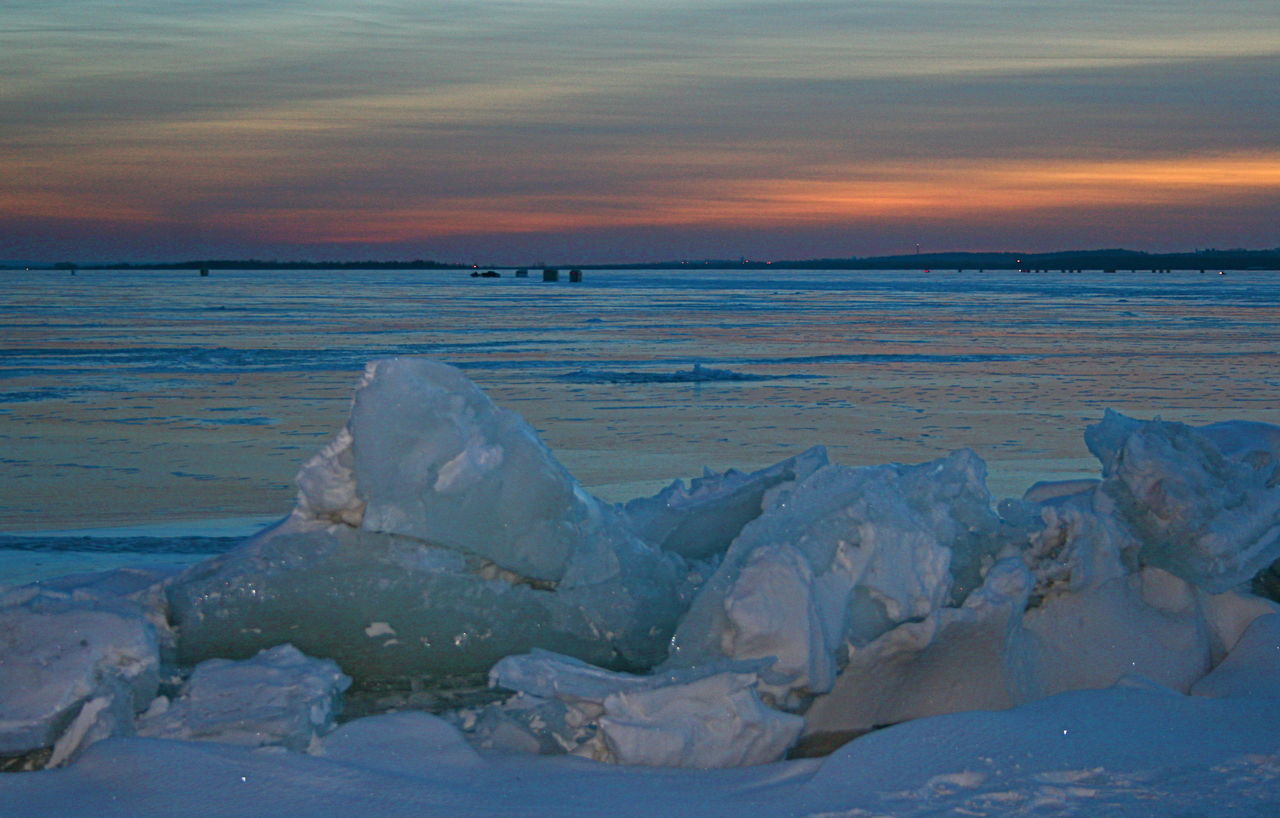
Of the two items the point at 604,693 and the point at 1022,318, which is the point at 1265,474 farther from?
the point at 1022,318

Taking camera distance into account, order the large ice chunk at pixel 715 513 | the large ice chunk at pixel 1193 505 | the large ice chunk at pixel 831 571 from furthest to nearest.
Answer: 1. the large ice chunk at pixel 715 513
2. the large ice chunk at pixel 1193 505
3. the large ice chunk at pixel 831 571

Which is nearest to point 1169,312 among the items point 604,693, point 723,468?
point 723,468

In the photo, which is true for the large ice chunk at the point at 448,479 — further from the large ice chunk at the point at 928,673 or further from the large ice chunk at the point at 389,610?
the large ice chunk at the point at 928,673

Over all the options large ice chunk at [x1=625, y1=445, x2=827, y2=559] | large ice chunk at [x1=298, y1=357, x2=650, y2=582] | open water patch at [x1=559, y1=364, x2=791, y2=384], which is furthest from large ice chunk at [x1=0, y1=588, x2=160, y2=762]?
open water patch at [x1=559, y1=364, x2=791, y2=384]

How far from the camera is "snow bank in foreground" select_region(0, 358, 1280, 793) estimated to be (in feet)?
10.4

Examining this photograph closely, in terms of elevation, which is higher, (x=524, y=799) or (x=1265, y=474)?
(x=1265, y=474)

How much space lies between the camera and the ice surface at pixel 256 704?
10.2ft

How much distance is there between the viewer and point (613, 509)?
4.25 meters

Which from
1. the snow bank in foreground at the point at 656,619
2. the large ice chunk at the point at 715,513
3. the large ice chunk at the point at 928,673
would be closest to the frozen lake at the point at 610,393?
the large ice chunk at the point at 715,513

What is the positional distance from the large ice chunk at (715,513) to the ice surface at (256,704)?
1.44 meters

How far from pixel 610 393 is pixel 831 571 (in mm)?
8402

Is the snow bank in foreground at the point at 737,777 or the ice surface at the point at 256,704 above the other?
the ice surface at the point at 256,704

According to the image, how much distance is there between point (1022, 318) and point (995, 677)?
83.9ft

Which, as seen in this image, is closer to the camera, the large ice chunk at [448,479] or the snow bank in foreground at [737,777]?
the snow bank in foreground at [737,777]
